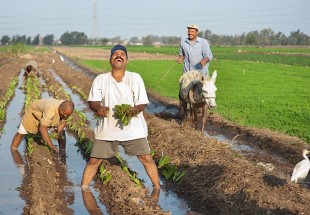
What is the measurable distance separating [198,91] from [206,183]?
323 centimetres

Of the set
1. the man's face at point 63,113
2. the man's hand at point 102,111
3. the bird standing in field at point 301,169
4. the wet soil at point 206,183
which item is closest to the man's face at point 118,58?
the man's hand at point 102,111

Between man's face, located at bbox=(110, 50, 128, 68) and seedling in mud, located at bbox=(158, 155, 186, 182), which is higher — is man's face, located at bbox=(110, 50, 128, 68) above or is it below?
above

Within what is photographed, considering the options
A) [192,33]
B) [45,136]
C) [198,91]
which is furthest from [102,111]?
[192,33]

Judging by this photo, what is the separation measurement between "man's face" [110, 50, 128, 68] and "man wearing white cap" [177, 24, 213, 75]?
4251mm

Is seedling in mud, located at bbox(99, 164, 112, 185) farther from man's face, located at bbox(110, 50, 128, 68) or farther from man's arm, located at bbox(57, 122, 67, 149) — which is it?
man's face, located at bbox(110, 50, 128, 68)

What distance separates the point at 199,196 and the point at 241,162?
0.98 meters

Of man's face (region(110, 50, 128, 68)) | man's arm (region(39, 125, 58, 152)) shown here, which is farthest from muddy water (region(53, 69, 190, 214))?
man's face (region(110, 50, 128, 68))

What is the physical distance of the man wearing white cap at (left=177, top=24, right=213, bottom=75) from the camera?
9547mm

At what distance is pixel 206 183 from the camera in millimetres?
6125

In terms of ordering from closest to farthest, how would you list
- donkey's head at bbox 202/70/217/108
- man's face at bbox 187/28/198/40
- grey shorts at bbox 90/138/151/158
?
grey shorts at bbox 90/138/151/158 → donkey's head at bbox 202/70/217/108 → man's face at bbox 187/28/198/40

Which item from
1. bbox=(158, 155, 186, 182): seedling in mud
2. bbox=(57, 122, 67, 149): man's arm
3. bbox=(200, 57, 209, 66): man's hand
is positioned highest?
bbox=(200, 57, 209, 66): man's hand

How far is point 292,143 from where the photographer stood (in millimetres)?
8492

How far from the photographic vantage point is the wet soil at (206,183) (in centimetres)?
522

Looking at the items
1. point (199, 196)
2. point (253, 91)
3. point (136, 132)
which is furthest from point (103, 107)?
point (253, 91)
